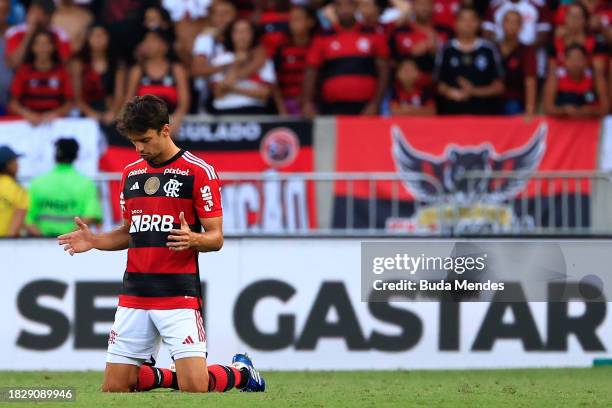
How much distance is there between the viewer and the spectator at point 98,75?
667 inches

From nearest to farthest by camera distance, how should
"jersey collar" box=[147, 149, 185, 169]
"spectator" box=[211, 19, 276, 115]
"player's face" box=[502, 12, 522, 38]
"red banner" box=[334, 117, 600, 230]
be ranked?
"jersey collar" box=[147, 149, 185, 169] → "red banner" box=[334, 117, 600, 230] → "spectator" box=[211, 19, 276, 115] → "player's face" box=[502, 12, 522, 38]

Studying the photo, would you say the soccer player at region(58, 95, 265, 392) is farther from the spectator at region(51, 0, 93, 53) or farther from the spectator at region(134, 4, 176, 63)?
the spectator at region(51, 0, 93, 53)

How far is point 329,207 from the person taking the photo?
15.6 metres

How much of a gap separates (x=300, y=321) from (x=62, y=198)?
2.82m

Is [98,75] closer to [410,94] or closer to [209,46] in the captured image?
[209,46]

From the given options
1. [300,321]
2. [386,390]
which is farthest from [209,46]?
[386,390]

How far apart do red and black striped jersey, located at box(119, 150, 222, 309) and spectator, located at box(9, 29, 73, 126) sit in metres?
7.85

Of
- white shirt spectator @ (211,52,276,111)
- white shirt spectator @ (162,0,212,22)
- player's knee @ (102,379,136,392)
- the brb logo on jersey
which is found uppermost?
white shirt spectator @ (162,0,212,22)

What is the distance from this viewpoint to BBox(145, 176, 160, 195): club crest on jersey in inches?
355

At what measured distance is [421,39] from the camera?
677 inches

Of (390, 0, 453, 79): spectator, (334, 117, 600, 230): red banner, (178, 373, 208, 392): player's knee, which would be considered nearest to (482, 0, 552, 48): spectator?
(390, 0, 453, 79): spectator

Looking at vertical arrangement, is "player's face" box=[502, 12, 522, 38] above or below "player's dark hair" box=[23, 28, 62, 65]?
above

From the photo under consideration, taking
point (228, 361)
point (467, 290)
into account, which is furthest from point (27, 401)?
point (467, 290)

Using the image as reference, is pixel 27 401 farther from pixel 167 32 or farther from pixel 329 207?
pixel 167 32
